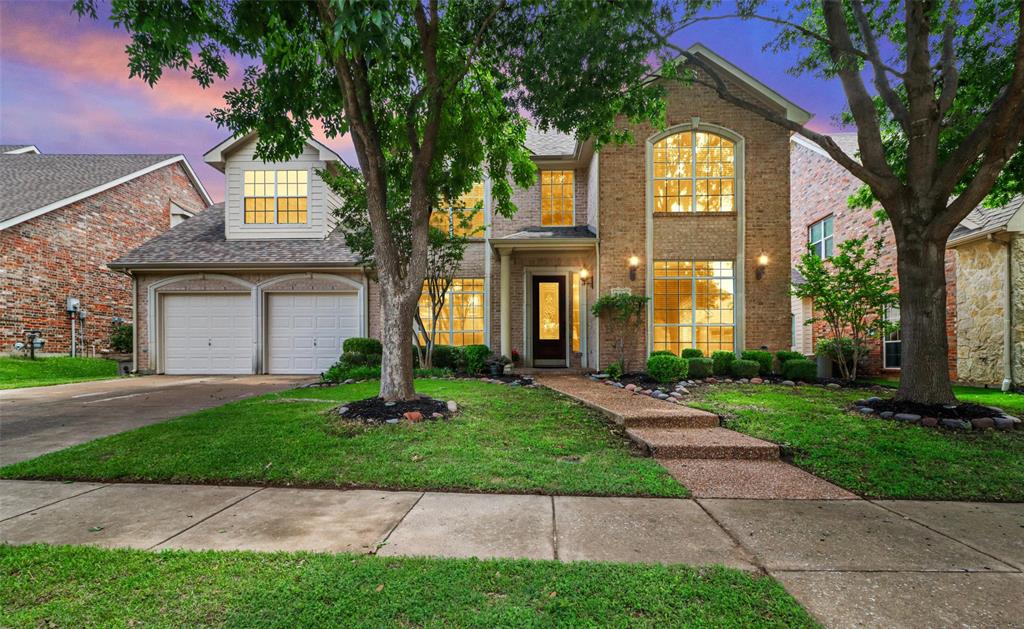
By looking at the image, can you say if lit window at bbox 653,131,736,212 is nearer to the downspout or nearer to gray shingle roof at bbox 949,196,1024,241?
gray shingle roof at bbox 949,196,1024,241

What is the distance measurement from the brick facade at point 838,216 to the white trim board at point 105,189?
2055cm

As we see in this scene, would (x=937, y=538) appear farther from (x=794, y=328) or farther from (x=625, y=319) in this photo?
(x=794, y=328)

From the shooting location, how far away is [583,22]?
5.19 meters

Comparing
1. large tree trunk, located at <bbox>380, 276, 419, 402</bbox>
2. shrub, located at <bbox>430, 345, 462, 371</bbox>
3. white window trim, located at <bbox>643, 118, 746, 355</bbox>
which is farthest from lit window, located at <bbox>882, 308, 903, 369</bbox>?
large tree trunk, located at <bbox>380, 276, 419, 402</bbox>

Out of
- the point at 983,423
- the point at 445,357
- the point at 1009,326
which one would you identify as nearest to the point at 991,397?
the point at 1009,326

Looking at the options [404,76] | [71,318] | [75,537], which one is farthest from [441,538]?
[71,318]

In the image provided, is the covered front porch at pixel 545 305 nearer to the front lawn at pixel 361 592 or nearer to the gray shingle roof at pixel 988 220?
the gray shingle roof at pixel 988 220

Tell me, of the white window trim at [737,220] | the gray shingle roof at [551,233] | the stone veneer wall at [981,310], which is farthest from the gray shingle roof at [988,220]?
the gray shingle roof at [551,233]

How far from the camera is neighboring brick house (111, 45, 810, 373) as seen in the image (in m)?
10.1

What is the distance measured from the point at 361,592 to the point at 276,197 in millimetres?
12949

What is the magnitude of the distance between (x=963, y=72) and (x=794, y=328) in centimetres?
1029

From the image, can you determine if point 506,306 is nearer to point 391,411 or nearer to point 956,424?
point 391,411

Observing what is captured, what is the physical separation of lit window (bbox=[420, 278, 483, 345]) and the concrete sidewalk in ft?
27.0

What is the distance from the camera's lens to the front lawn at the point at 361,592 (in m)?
1.77
